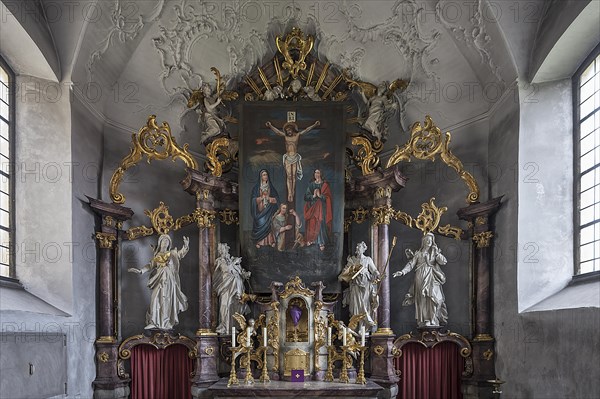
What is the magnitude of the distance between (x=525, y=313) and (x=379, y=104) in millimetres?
5033

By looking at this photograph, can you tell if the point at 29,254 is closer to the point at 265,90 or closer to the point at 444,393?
the point at 265,90

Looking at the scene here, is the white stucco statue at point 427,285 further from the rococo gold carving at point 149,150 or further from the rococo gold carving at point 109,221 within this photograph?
the rococo gold carving at point 109,221

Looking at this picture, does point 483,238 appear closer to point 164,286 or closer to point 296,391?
point 296,391

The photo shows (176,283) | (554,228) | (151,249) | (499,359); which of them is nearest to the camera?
(554,228)

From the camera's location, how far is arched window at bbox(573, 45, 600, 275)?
1036cm

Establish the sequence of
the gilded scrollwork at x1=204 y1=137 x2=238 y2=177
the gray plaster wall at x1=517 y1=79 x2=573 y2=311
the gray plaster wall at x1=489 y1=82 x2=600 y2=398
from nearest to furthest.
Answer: the gray plaster wall at x1=489 y1=82 x2=600 y2=398 → the gray plaster wall at x1=517 y1=79 x2=573 y2=311 → the gilded scrollwork at x1=204 y1=137 x2=238 y2=177

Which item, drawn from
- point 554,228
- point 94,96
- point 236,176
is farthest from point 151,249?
point 554,228

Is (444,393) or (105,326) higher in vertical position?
(105,326)

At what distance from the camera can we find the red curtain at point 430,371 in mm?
12602

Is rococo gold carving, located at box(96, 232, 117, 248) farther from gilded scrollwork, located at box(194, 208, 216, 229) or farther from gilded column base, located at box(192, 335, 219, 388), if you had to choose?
gilded column base, located at box(192, 335, 219, 388)

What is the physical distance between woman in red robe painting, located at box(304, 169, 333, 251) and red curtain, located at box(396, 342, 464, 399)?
2651 millimetres

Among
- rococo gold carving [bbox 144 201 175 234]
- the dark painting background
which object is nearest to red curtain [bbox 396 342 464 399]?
the dark painting background

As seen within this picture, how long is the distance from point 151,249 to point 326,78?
5046mm

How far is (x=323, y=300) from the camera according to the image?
43.3 feet
